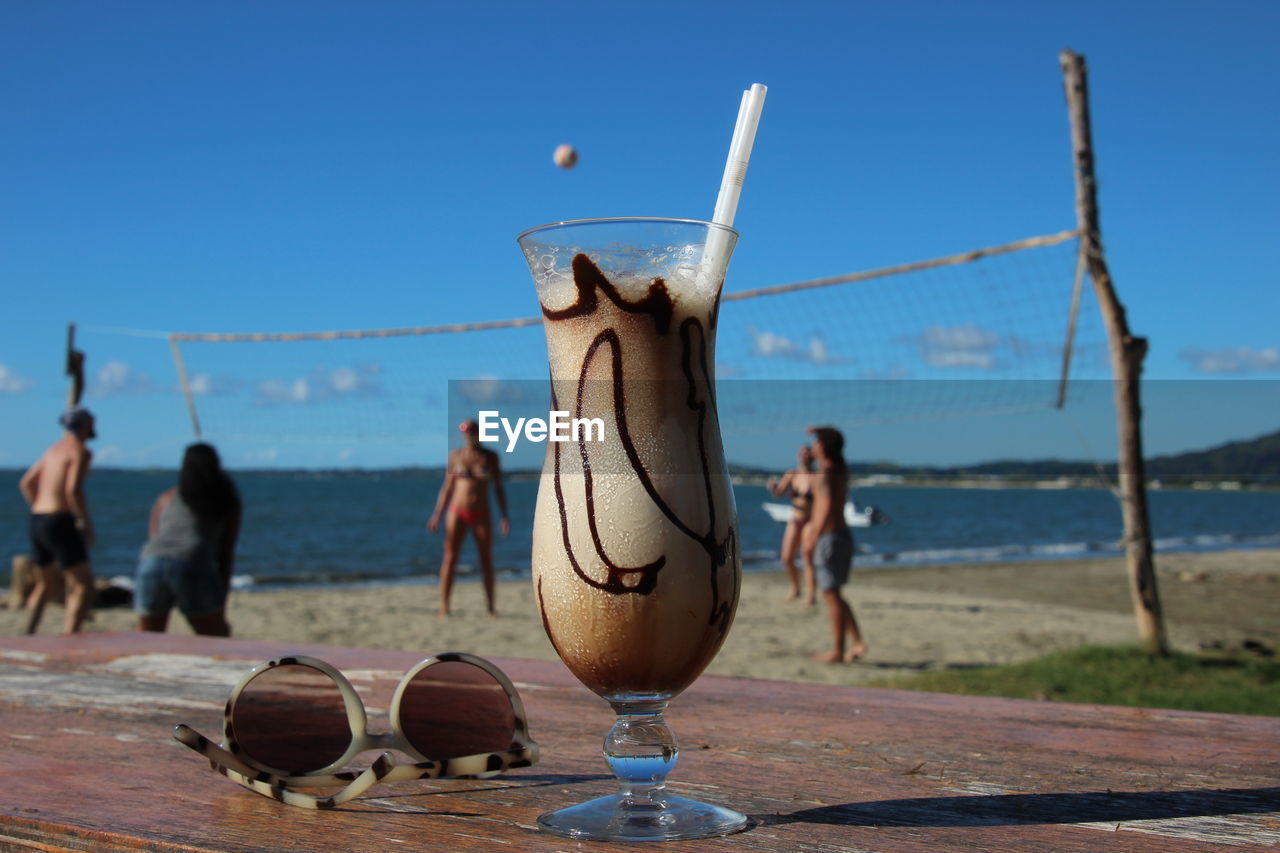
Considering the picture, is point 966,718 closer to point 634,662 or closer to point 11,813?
point 634,662

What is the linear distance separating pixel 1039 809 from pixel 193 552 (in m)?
5.21

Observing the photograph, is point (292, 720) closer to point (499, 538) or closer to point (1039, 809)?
point (1039, 809)

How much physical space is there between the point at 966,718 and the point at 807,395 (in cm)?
899

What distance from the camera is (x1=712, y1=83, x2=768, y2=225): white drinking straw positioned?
120 centimetres

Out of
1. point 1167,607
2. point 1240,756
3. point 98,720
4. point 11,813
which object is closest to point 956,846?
point 1240,756

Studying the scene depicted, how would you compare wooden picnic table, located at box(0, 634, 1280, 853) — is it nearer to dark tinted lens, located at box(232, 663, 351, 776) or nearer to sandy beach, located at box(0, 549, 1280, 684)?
dark tinted lens, located at box(232, 663, 351, 776)

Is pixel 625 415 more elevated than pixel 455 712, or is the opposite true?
pixel 625 415

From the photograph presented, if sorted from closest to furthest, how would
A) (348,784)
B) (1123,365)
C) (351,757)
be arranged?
(348,784) → (351,757) → (1123,365)

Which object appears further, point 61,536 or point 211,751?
point 61,536

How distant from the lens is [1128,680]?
6359 mm

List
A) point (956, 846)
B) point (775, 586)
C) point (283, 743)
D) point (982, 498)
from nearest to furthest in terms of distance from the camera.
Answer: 1. point (956, 846)
2. point (283, 743)
3. point (775, 586)
4. point (982, 498)

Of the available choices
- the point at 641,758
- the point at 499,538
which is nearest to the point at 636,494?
the point at 641,758

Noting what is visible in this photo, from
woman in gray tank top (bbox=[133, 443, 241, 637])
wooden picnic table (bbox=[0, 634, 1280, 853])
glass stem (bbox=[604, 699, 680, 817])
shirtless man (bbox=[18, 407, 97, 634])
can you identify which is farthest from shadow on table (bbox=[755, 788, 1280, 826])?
shirtless man (bbox=[18, 407, 97, 634])

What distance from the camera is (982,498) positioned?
77438 millimetres
